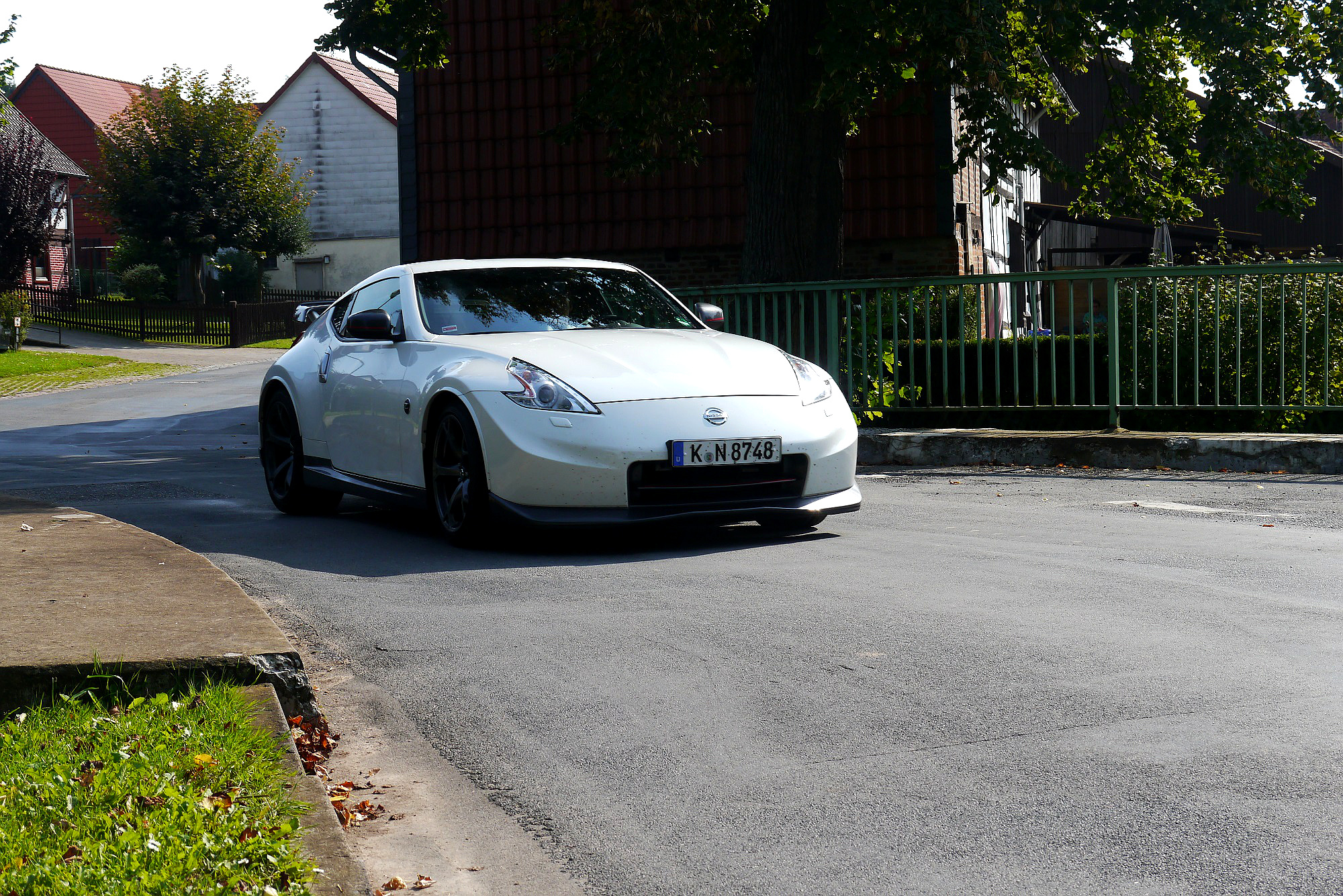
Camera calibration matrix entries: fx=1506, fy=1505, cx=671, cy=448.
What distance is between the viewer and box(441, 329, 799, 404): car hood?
Answer: 22.6 feet

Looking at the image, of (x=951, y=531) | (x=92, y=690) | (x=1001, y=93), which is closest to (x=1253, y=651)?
(x=951, y=531)

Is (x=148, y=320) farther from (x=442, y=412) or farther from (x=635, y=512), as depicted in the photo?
(x=635, y=512)

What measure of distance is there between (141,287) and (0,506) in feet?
152

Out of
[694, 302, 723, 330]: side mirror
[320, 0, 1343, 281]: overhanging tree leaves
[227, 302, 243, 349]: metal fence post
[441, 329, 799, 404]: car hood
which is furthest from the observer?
[227, 302, 243, 349]: metal fence post

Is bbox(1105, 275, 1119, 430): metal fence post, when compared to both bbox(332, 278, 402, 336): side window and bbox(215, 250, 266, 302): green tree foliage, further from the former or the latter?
bbox(215, 250, 266, 302): green tree foliage

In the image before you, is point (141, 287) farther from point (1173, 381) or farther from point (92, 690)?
point (92, 690)

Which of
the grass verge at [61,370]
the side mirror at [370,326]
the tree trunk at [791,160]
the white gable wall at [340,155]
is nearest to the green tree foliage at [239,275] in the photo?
the white gable wall at [340,155]

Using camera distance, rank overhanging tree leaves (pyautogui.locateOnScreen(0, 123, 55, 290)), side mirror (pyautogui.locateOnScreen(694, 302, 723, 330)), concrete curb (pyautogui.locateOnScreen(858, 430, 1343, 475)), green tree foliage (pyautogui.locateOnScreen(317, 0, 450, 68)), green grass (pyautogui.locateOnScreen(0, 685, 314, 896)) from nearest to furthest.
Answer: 1. green grass (pyautogui.locateOnScreen(0, 685, 314, 896))
2. side mirror (pyautogui.locateOnScreen(694, 302, 723, 330))
3. concrete curb (pyautogui.locateOnScreen(858, 430, 1343, 475))
4. green tree foliage (pyautogui.locateOnScreen(317, 0, 450, 68))
5. overhanging tree leaves (pyautogui.locateOnScreen(0, 123, 55, 290))

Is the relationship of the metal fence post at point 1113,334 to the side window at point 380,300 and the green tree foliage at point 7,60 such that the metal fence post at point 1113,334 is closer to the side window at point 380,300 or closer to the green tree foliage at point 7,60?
the side window at point 380,300

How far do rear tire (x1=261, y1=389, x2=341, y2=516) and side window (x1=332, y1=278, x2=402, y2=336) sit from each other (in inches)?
25.4

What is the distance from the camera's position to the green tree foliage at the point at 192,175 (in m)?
49.8

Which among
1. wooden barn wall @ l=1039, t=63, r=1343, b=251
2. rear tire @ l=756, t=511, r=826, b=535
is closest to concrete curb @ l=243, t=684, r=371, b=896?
rear tire @ l=756, t=511, r=826, b=535

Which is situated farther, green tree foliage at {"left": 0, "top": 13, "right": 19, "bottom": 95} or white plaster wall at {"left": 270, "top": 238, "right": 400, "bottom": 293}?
white plaster wall at {"left": 270, "top": 238, "right": 400, "bottom": 293}

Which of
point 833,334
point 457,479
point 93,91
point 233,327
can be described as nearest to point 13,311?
point 233,327
